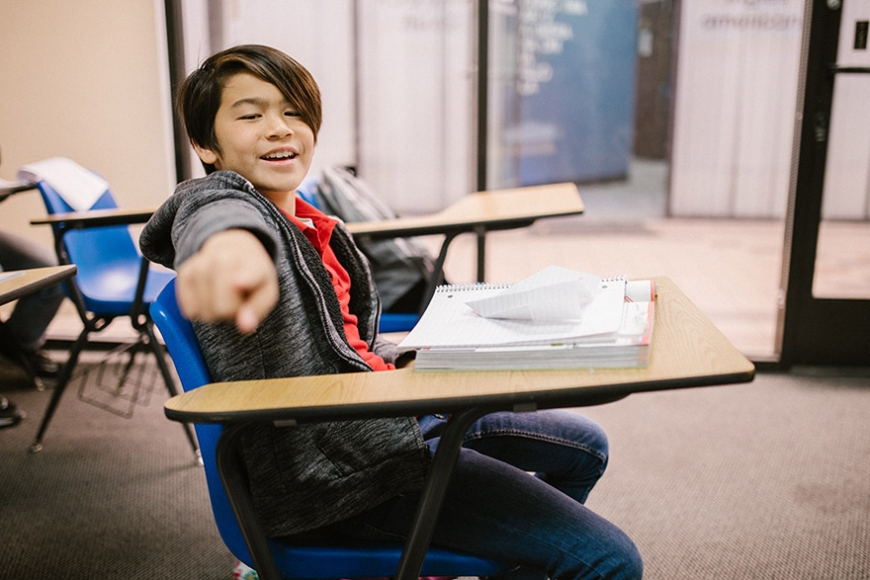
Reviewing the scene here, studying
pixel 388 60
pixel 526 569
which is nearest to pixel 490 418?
pixel 526 569

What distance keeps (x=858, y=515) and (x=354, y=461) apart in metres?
1.61

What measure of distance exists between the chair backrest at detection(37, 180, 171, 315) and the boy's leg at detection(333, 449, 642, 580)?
1.63 m

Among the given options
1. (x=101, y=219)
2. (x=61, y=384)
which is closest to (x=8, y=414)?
(x=61, y=384)

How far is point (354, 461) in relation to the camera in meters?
0.95

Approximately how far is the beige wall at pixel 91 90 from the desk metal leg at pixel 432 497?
9.16 feet

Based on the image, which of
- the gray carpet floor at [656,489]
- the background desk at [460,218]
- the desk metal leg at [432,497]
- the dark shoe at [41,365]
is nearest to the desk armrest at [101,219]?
the background desk at [460,218]

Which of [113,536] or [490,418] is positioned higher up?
[490,418]

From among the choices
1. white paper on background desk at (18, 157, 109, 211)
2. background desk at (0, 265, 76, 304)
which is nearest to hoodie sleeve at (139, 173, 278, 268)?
background desk at (0, 265, 76, 304)

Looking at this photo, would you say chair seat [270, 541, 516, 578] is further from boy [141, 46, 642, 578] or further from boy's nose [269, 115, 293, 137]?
boy's nose [269, 115, 293, 137]

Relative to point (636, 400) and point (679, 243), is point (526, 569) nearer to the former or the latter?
point (636, 400)

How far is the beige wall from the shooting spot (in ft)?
10.5

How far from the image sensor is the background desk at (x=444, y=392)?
2.50 ft

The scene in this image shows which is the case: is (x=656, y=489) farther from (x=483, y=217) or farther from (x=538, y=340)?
(x=538, y=340)

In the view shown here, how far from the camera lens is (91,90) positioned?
329cm
